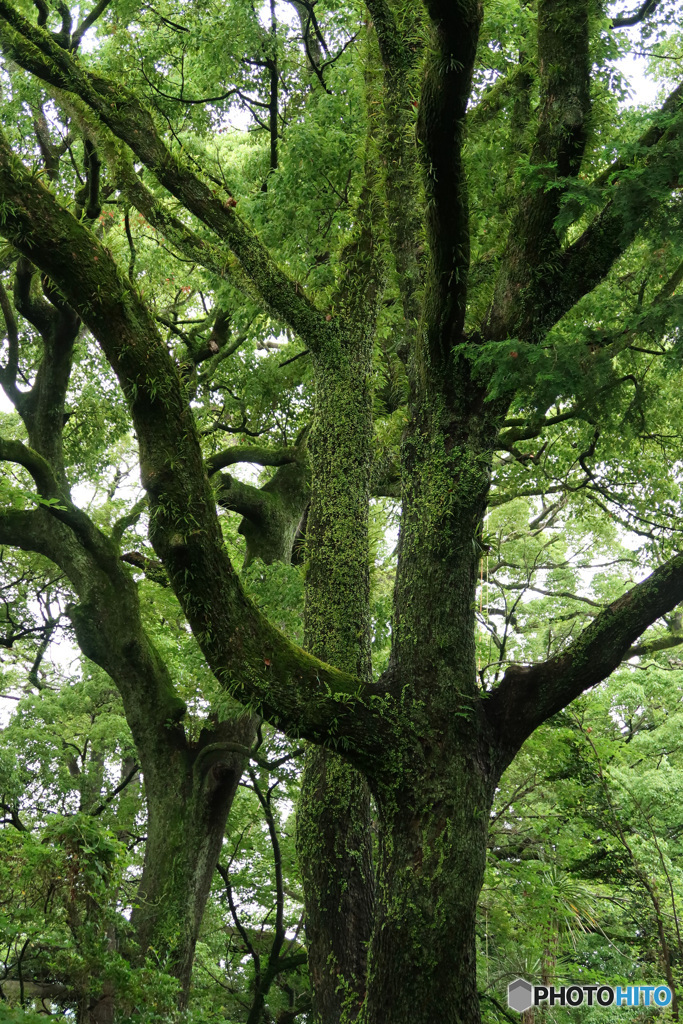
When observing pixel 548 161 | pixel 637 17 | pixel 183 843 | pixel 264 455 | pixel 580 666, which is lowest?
pixel 183 843

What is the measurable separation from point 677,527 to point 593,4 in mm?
3338

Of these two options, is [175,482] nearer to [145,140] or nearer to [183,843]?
[145,140]

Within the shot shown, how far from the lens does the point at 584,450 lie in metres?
5.80

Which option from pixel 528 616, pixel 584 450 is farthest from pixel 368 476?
pixel 528 616

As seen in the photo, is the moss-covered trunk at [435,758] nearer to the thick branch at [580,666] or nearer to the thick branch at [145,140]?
the thick branch at [580,666]

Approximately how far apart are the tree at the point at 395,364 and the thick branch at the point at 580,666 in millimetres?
12

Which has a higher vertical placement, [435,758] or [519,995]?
[435,758]

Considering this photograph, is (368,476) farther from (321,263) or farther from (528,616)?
(528,616)

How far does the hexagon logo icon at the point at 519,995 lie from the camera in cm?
551

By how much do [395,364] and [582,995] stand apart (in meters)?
5.06

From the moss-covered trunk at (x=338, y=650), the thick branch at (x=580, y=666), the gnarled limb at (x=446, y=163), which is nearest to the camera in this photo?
the gnarled limb at (x=446, y=163)

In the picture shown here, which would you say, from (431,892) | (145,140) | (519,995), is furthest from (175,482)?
(519,995)

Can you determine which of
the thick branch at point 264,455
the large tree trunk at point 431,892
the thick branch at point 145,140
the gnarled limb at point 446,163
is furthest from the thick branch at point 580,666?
the thick branch at point 264,455

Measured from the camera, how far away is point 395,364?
649 centimetres
